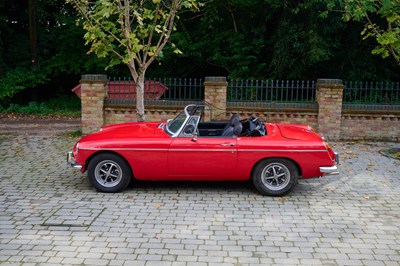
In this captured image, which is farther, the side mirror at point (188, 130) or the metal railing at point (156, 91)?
the metal railing at point (156, 91)

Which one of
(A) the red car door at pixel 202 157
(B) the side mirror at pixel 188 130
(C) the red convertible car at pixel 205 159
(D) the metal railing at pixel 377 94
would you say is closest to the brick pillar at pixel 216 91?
(D) the metal railing at pixel 377 94

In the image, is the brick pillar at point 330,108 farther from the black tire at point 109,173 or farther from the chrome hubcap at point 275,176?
the black tire at point 109,173

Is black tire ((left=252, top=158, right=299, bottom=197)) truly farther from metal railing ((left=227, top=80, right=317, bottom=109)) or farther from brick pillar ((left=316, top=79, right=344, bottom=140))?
brick pillar ((left=316, top=79, right=344, bottom=140))

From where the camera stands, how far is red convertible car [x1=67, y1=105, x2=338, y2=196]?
7.18 m

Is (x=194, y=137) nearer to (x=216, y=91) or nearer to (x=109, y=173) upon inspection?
(x=109, y=173)

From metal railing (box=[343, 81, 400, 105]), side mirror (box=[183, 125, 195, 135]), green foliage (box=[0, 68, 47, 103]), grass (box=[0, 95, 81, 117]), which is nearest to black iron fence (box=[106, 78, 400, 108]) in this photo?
metal railing (box=[343, 81, 400, 105])

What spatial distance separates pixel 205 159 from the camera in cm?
A: 722

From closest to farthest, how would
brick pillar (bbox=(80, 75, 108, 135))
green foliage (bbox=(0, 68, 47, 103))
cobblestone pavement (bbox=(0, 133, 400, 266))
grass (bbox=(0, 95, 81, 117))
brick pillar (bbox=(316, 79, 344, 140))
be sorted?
cobblestone pavement (bbox=(0, 133, 400, 266)) → brick pillar (bbox=(316, 79, 344, 140)) → brick pillar (bbox=(80, 75, 108, 135)) → grass (bbox=(0, 95, 81, 117)) → green foliage (bbox=(0, 68, 47, 103))

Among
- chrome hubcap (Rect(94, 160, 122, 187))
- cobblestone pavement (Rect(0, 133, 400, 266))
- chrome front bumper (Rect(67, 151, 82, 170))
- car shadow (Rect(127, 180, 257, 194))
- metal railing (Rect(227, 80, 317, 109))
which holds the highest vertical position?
metal railing (Rect(227, 80, 317, 109))

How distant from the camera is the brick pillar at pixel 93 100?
Result: 12852 millimetres

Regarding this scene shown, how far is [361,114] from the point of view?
505 inches

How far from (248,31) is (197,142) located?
44.0ft

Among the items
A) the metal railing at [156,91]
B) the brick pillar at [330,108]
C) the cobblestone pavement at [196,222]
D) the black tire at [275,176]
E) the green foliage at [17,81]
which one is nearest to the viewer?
the cobblestone pavement at [196,222]

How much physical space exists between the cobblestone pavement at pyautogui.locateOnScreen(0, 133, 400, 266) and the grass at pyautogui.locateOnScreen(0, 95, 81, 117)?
1227 centimetres
